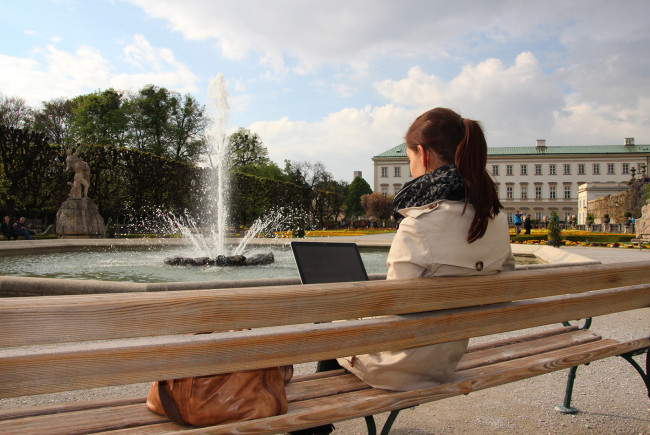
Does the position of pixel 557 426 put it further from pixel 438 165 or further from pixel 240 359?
pixel 240 359

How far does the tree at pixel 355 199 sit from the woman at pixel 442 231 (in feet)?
221

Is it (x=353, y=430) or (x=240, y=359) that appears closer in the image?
(x=240, y=359)

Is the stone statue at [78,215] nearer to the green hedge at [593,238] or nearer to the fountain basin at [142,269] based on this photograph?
the fountain basin at [142,269]

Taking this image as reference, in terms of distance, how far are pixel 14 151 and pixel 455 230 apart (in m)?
25.8

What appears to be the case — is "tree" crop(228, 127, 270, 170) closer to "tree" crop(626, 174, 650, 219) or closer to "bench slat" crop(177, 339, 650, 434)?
"tree" crop(626, 174, 650, 219)

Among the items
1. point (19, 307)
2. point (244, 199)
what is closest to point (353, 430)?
point (19, 307)

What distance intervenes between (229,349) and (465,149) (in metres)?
1.14

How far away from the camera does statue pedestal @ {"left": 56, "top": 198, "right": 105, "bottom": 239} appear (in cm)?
1772

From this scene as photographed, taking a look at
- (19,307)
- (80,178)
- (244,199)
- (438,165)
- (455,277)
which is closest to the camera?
(19,307)

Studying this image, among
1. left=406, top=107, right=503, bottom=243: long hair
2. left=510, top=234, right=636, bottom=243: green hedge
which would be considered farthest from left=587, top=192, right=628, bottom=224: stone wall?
left=406, top=107, right=503, bottom=243: long hair

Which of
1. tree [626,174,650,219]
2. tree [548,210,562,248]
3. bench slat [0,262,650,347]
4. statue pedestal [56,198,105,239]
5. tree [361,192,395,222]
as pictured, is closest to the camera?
bench slat [0,262,650,347]

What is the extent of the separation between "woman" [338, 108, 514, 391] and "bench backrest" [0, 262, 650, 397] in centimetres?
9

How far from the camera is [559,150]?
244 feet

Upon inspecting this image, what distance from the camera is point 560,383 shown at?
336 cm
